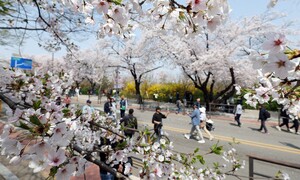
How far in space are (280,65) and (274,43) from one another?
0.12 m

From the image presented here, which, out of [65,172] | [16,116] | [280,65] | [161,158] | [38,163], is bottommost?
[161,158]

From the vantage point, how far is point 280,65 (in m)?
1.19

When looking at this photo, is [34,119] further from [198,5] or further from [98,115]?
[98,115]

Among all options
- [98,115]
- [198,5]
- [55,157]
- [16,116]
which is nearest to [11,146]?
[16,116]

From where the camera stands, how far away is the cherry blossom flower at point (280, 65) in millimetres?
1166

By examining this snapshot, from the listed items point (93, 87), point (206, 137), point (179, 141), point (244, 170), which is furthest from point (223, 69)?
point (93, 87)

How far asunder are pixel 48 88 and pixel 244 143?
9.38 meters

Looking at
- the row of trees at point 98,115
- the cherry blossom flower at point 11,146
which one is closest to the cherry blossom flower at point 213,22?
the row of trees at point 98,115

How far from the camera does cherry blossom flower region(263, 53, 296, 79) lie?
3.83ft

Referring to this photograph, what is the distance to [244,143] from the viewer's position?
10656 millimetres

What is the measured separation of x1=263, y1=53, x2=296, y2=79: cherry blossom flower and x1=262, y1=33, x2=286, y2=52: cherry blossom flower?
36mm

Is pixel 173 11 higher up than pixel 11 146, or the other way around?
pixel 173 11

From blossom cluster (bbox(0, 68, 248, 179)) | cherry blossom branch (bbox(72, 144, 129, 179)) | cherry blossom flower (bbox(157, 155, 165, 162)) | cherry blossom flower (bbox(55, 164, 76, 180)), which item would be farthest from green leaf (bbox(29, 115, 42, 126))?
cherry blossom flower (bbox(157, 155, 165, 162))

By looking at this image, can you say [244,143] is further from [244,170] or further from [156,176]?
[156,176]
